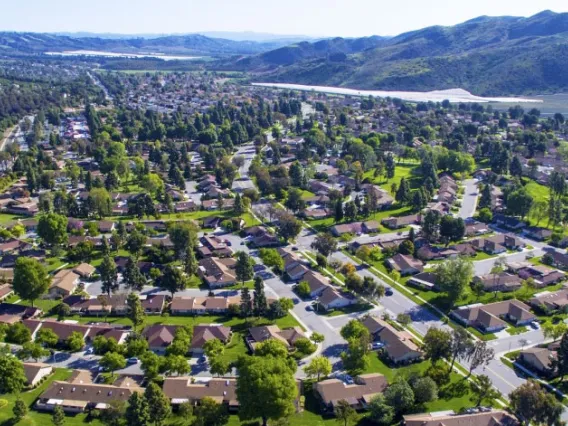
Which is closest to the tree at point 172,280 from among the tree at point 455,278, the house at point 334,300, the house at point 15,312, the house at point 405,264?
the house at point 15,312

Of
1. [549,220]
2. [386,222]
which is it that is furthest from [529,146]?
[386,222]

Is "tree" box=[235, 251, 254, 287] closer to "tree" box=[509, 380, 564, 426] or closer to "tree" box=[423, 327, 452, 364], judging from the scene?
"tree" box=[423, 327, 452, 364]

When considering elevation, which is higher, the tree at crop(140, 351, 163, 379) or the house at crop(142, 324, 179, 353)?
the tree at crop(140, 351, 163, 379)

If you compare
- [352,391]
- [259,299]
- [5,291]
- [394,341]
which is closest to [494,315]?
[394,341]

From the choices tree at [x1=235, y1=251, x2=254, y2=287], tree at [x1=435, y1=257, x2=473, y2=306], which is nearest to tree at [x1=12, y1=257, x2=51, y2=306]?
tree at [x1=235, y1=251, x2=254, y2=287]

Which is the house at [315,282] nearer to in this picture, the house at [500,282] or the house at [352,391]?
the house at [352,391]

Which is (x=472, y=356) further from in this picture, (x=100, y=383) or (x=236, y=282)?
(x=100, y=383)
